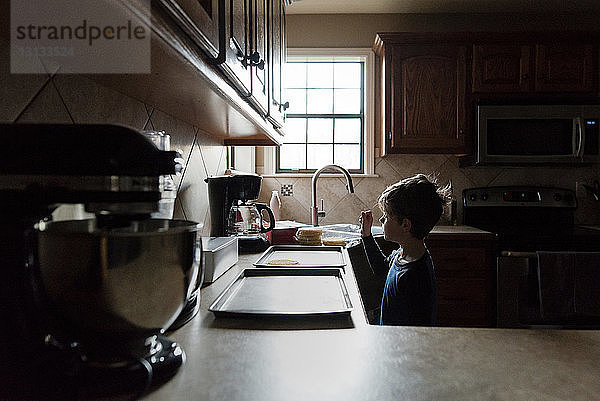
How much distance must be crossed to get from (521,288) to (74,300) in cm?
286

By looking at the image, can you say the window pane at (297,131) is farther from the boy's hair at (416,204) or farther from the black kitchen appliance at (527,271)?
the boy's hair at (416,204)

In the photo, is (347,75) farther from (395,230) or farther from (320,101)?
(395,230)

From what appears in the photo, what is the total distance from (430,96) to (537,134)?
753 millimetres

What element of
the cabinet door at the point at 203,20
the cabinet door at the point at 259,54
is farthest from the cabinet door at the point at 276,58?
the cabinet door at the point at 203,20

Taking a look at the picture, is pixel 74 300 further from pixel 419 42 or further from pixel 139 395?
pixel 419 42

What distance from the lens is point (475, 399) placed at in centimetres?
60

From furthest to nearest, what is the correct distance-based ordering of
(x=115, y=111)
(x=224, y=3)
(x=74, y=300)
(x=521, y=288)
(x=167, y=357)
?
(x=521, y=288) → (x=115, y=111) → (x=224, y=3) → (x=167, y=357) → (x=74, y=300)

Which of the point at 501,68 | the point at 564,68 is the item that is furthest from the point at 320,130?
the point at 564,68

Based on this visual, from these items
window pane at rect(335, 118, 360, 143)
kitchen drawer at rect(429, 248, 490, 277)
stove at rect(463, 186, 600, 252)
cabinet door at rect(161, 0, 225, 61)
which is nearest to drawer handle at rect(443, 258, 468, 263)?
kitchen drawer at rect(429, 248, 490, 277)

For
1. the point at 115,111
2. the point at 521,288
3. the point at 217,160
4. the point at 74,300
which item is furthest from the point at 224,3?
the point at 521,288

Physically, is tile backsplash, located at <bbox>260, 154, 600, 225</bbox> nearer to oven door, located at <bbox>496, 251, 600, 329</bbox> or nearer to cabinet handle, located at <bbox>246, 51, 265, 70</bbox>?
oven door, located at <bbox>496, 251, 600, 329</bbox>

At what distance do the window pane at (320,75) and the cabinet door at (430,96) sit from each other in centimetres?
68

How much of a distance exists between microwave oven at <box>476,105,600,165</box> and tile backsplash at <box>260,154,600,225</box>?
1.37 feet

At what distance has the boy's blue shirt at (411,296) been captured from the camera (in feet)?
5.70
